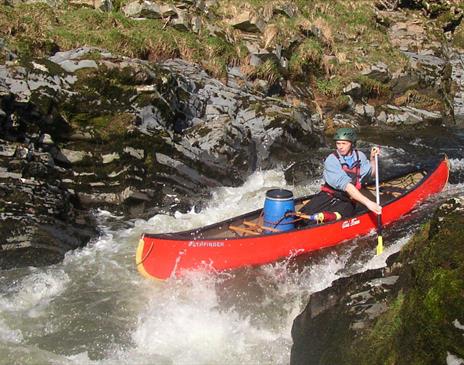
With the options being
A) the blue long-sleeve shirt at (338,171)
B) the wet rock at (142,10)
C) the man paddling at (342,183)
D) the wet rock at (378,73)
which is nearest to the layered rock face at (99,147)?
the man paddling at (342,183)

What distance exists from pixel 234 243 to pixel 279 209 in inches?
37.6

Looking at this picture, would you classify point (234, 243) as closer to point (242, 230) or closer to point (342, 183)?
point (242, 230)

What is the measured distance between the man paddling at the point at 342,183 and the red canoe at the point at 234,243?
0.90 ft

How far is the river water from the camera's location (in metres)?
5.80

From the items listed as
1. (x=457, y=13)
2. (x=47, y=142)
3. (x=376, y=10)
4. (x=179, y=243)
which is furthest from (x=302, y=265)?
(x=457, y=13)

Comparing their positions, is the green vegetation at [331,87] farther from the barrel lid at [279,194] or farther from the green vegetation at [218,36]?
the barrel lid at [279,194]

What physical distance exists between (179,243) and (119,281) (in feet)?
3.67

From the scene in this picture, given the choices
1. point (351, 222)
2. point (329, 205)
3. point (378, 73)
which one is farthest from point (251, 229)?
point (378, 73)

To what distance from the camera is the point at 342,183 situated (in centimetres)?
815

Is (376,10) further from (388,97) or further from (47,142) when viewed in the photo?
(47,142)

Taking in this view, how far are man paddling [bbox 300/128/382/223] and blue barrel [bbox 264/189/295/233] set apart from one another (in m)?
0.39

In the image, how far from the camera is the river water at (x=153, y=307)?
19.0ft

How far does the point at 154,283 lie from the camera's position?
24.9 ft

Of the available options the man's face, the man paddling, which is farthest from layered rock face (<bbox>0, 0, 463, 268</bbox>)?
the man's face
